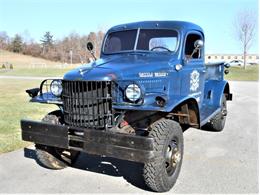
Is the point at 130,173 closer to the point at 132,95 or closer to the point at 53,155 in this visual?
the point at 53,155

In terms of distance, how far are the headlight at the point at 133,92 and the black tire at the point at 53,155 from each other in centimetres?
130

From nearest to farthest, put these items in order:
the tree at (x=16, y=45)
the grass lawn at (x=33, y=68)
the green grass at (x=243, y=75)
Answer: the green grass at (x=243, y=75)
the grass lawn at (x=33, y=68)
the tree at (x=16, y=45)

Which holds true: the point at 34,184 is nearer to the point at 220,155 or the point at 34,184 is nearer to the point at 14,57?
the point at 220,155

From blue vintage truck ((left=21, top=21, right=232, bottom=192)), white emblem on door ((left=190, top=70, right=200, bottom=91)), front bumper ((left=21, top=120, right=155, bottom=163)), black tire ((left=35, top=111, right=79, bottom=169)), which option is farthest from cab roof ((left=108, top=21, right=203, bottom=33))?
front bumper ((left=21, top=120, right=155, bottom=163))

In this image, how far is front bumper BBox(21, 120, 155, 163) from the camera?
346 cm

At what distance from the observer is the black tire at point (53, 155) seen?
4535 millimetres

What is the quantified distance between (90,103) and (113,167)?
1.38 metres

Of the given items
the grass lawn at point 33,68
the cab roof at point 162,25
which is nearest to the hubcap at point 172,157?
the cab roof at point 162,25

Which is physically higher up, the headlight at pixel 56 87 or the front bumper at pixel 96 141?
the headlight at pixel 56 87

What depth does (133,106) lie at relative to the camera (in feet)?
12.2

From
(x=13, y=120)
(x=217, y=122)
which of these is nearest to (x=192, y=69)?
(x=217, y=122)

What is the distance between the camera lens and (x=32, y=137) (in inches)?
163

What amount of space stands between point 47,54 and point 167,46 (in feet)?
311

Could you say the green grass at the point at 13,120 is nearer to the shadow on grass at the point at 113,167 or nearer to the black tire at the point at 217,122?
the shadow on grass at the point at 113,167
